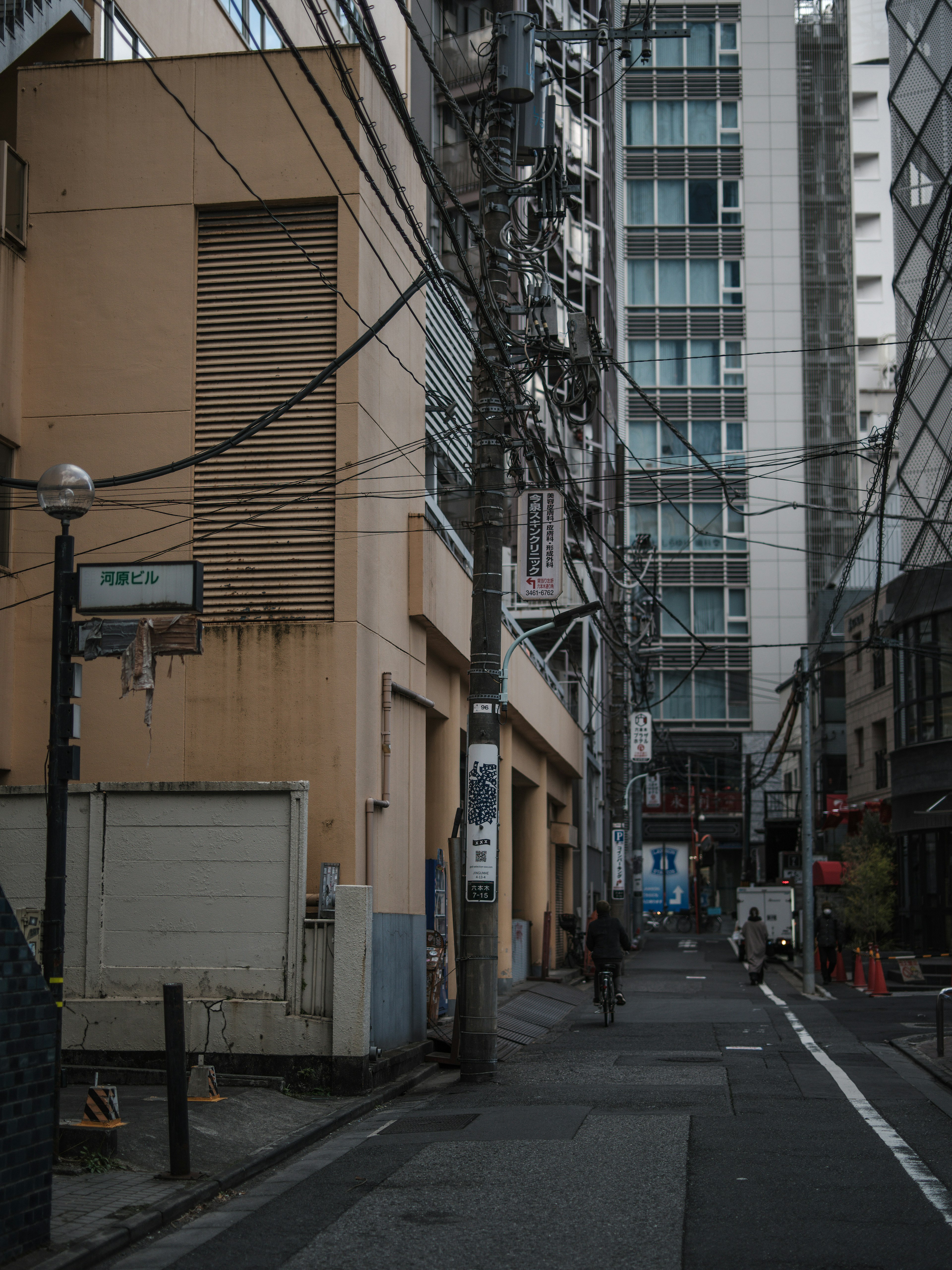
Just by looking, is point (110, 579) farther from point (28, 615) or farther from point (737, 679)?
point (737, 679)

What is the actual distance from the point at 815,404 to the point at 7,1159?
254 ft

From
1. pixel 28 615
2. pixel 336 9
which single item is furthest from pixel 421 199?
pixel 28 615

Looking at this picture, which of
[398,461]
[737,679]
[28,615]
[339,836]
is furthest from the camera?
[737,679]

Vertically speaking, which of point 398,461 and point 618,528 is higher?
point 618,528

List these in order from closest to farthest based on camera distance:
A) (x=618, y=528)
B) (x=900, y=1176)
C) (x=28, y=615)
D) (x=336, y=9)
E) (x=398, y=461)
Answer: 1. (x=900, y=1176)
2. (x=28, y=615)
3. (x=398, y=461)
4. (x=336, y=9)
5. (x=618, y=528)

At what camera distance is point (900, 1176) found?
8.73 m

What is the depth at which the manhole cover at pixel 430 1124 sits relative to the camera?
10852mm

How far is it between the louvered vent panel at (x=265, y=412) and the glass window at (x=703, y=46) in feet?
239

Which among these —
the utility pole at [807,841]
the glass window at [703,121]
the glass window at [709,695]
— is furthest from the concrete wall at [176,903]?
the glass window at [703,121]

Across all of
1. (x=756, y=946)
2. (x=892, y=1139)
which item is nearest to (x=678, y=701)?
(x=756, y=946)

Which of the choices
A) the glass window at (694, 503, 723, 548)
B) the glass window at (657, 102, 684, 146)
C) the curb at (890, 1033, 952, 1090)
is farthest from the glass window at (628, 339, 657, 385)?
the curb at (890, 1033, 952, 1090)

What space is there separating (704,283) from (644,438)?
389 inches

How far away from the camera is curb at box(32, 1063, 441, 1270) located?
698 cm

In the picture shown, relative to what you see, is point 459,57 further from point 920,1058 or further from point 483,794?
point 920,1058
